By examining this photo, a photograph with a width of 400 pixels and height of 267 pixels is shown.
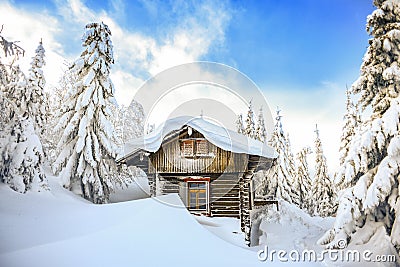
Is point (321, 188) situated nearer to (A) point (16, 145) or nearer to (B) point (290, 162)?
(B) point (290, 162)

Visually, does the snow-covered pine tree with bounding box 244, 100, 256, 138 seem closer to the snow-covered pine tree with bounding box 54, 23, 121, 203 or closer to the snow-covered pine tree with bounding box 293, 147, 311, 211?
the snow-covered pine tree with bounding box 293, 147, 311, 211

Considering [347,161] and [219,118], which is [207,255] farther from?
[219,118]

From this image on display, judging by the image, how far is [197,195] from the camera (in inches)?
545

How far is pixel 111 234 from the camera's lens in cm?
566

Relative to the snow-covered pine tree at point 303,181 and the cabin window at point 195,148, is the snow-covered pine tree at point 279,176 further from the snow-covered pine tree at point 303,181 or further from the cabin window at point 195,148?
the cabin window at point 195,148

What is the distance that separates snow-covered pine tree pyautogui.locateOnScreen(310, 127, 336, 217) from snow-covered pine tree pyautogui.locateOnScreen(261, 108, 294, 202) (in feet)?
8.71

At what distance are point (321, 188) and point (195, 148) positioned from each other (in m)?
15.7

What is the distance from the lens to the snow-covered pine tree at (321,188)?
2342cm

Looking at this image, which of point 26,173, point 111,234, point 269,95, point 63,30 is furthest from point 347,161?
point 26,173

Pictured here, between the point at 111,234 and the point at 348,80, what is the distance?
32.9 ft

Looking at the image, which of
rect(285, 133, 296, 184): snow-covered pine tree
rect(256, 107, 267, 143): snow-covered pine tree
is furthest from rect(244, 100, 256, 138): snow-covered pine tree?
rect(285, 133, 296, 184): snow-covered pine tree

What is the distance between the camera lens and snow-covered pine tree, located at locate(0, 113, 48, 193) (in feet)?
28.1

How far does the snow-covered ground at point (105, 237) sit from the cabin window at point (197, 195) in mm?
4822

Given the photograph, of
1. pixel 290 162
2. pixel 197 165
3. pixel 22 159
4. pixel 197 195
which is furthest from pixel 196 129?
pixel 290 162
